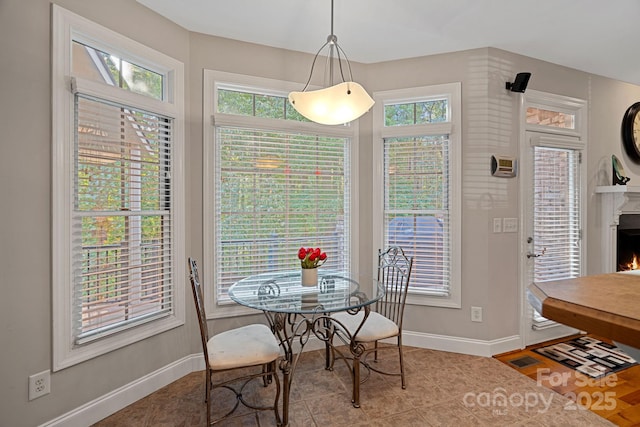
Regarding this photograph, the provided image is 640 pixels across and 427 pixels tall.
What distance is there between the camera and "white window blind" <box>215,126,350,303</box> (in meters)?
2.81

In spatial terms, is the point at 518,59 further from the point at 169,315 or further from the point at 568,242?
the point at 169,315

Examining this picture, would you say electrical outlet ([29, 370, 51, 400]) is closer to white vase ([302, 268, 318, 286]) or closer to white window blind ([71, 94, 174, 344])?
white window blind ([71, 94, 174, 344])

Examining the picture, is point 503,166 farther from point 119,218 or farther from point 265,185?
point 119,218

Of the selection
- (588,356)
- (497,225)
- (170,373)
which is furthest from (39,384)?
(588,356)

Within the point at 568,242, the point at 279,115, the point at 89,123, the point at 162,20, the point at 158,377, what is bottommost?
the point at 158,377

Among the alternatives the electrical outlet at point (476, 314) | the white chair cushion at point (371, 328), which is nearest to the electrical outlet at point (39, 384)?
the white chair cushion at point (371, 328)

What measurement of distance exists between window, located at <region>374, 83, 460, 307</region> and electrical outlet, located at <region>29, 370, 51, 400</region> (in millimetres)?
2587

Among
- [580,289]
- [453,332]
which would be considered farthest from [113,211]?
[453,332]

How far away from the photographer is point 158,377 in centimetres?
245

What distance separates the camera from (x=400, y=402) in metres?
2.27

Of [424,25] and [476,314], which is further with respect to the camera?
[476,314]

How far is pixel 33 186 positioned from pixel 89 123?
1.67 feet

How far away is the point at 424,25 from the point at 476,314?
8.19ft

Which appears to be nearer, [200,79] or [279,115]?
[200,79]
